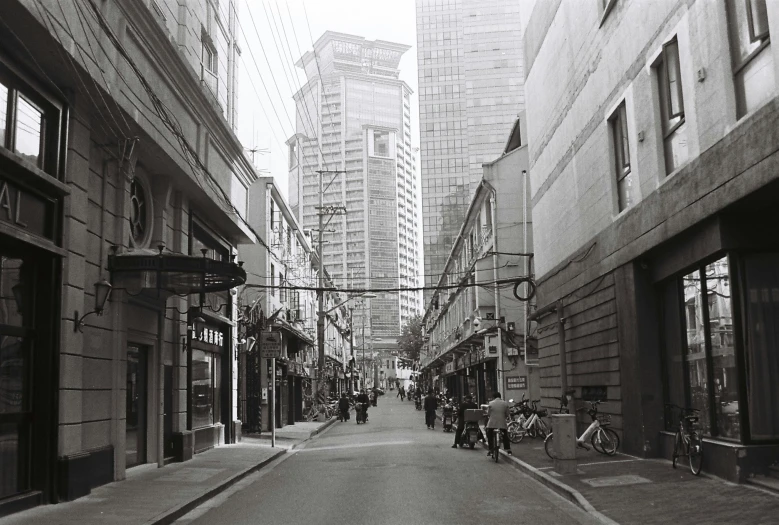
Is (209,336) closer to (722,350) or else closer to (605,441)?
(605,441)

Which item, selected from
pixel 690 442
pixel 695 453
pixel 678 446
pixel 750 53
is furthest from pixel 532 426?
pixel 750 53

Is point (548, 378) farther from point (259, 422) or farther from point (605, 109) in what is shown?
point (259, 422)

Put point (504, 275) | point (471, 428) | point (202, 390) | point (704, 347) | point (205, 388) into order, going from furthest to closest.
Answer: point (504, 275) → point (471, 428) → point (205, 388) → point (202, 390) → point (704, 347)

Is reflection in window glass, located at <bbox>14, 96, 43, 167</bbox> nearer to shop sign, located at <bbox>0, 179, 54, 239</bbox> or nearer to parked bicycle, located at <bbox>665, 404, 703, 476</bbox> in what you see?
shop sign, located at <bbox>0, 179, 54, 239</bbox>

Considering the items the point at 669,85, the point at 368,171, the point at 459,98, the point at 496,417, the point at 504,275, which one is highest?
the point at 459,98

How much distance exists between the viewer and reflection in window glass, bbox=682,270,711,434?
13.4 meters

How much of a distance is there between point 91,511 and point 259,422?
61.9 feet

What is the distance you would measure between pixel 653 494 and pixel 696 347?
3.73 m

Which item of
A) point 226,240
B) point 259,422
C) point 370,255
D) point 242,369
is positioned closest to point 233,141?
point 226,240

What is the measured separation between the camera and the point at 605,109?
58.1 feet

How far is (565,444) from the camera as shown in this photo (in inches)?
545

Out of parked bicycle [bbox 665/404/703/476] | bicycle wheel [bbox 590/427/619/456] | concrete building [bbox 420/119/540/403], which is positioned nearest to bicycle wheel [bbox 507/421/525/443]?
bicycle wheel [bbox 590/427/619/456]

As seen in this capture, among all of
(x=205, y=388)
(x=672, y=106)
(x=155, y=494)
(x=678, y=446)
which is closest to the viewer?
(x=155, y=494)

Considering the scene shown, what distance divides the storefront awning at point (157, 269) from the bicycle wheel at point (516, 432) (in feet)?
36.3
